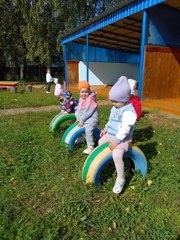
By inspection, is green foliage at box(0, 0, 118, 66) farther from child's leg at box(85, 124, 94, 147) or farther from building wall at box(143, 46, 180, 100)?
child's leg at box(85, 124, 94, 147)

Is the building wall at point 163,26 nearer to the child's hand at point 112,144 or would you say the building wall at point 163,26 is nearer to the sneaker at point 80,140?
the sneaker at point 80,140

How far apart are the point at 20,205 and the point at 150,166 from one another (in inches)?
78.8

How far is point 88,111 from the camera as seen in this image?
11.7ft

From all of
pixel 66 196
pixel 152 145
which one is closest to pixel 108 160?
pixel 66 196

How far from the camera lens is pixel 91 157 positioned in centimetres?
273

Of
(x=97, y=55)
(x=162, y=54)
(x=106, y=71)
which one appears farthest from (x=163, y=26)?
(x=106, y=71)

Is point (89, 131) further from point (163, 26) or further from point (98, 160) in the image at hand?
point (163, 26)

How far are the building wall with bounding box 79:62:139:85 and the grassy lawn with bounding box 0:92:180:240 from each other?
535 inches

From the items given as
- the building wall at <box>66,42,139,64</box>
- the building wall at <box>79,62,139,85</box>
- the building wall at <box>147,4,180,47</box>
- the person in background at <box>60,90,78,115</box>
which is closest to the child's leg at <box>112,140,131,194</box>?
the person in background at <box>60,90,78,115</box>

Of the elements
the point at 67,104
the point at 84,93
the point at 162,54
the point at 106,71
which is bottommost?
the point at 67,104

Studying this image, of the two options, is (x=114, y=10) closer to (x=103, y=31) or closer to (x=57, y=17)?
(x=103, y=31)

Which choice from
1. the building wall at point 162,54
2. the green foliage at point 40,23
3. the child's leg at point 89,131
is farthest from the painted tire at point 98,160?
the green foliage at point 40,23

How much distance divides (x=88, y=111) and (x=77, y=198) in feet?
4.99

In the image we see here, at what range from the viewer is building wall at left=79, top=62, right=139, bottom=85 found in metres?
17.6
